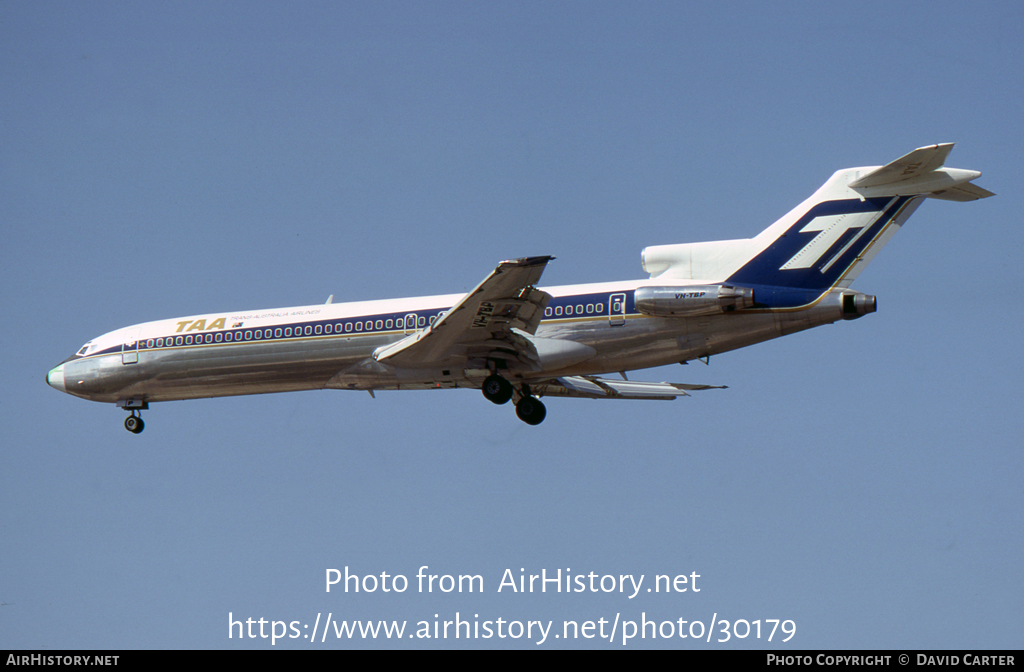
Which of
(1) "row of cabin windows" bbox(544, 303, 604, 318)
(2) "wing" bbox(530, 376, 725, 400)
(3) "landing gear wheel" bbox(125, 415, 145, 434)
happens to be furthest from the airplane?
(2) "wing" bbox(530, 376, 725, 400)

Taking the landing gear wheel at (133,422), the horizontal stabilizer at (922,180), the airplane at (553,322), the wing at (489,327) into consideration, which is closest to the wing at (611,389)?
the airplane at (553,322)

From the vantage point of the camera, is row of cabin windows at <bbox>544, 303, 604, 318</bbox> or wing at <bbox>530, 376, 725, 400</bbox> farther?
wing at <bbox>530, 376, 725, 400</bbox>

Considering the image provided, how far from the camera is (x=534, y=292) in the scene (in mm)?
27109

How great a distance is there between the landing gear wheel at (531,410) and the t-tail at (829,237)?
5669 mm

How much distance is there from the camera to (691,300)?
27.0 meters

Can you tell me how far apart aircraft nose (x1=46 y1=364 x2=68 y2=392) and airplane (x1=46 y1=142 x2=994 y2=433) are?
1.56 metres

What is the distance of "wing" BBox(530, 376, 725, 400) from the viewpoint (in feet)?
112

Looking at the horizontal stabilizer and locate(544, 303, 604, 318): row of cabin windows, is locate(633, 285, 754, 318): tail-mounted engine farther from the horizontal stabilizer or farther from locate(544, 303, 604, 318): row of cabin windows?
the horizontal stabilizer

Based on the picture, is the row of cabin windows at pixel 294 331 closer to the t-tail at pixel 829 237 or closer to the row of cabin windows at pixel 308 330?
the row of cabin windows at pixel 308 330

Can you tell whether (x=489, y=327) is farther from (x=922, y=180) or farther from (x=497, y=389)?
(x=922, y=180)

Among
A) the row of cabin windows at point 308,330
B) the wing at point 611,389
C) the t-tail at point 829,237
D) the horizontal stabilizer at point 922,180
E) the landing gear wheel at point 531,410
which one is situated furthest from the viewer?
the wing at point 611,389

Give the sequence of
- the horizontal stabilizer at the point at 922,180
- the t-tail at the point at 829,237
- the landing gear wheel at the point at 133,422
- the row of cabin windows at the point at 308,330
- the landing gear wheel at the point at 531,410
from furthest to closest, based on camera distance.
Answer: the landing gear wheel at the point at 133,422 → the landing gear wheel at the point at 531,410 → the row of cabin windows at the point at 308,330 → the t-tail at the point at 829,237 → the horizontal stabilizer at the point at 922,180

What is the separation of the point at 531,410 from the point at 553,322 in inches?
139

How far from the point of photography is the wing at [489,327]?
26.6 m
